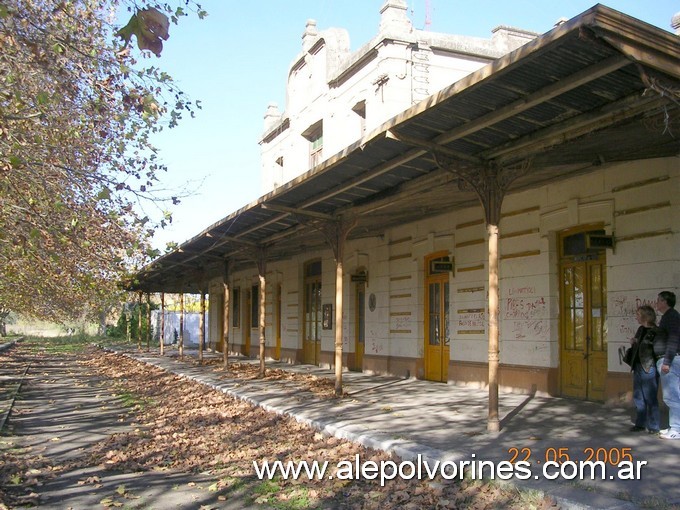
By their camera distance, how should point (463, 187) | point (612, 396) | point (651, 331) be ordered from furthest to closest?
point (612, 396)
point (463, 187)
point (651, 331)

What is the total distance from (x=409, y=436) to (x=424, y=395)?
3779mm

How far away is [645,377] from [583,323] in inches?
109

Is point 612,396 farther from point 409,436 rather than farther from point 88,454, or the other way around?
point 88,454

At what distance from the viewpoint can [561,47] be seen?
5.06 metres

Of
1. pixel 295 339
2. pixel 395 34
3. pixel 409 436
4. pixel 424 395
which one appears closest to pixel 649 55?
pixel 409 436

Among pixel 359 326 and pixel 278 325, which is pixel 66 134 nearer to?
pixel 359 326

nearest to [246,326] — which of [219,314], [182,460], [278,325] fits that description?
[278,325]

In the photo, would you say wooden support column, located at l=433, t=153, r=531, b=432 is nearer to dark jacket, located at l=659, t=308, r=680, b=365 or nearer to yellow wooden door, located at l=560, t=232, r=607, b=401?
dark jacket, located at l=659, t=308, r=680, b=365

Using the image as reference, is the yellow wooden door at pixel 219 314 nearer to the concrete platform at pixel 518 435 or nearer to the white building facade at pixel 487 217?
the white building facade at pixel 487 217

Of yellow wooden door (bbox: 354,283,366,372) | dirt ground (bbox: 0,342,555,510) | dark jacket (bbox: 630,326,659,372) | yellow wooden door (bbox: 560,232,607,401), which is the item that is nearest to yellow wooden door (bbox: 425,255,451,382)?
dirt ground (bbox: 0,342,555,510)

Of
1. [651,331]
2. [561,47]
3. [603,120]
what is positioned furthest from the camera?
[651,331]
